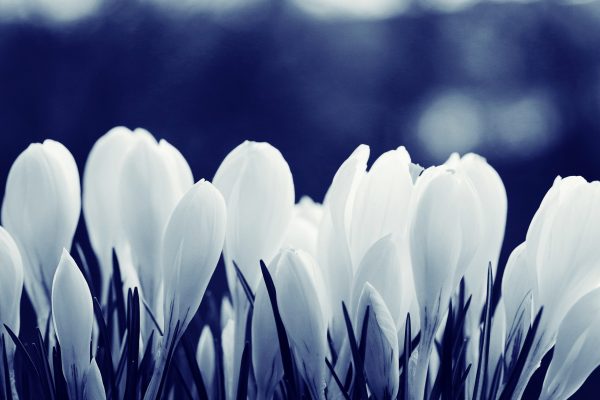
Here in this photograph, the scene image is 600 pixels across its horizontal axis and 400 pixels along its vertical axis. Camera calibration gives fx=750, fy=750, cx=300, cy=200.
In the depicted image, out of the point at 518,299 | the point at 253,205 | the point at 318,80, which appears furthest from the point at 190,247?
the point at 318,80

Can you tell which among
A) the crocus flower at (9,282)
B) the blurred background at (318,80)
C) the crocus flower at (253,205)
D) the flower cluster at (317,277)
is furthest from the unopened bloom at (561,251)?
the blurred background at (318,80)

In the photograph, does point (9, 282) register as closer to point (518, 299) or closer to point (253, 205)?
point (253, 205)

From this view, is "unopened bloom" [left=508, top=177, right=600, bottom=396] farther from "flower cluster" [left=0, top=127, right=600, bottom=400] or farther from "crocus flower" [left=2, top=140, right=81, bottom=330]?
"crocus flower" [left=2, top=140, right=81, bottom=330]

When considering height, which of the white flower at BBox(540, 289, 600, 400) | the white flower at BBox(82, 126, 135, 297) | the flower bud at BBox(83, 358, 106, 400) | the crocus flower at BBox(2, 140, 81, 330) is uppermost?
the white flower at BBox(82, 126, 135, 297)

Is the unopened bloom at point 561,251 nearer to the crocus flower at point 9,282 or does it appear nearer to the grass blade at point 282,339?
the grass blade at point 282,339

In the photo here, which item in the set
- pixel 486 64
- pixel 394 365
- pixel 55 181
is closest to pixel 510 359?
pixel 394 365

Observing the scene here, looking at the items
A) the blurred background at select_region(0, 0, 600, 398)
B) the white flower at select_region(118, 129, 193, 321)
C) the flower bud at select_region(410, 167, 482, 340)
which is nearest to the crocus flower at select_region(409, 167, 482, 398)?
the flower bud at select_region(410, 167, 482, 340)
